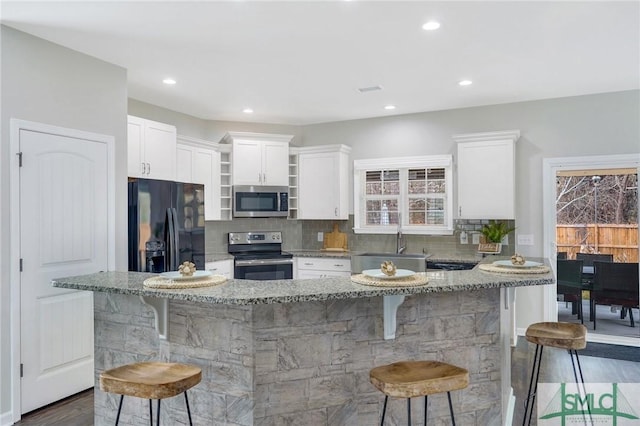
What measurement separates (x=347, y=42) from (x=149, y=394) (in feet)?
8.93

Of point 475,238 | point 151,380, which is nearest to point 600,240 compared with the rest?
point 475,238

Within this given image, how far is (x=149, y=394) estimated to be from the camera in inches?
74.7

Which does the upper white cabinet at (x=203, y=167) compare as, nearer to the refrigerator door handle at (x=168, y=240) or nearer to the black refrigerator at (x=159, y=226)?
the black refrigerator at (x=159, y=226)

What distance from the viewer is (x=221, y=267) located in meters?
5.27

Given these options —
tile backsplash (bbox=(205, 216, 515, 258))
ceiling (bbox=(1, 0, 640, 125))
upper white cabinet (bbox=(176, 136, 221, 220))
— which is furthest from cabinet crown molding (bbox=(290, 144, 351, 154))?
upper white cabinet (bbox=(176, 136, 221, 220))

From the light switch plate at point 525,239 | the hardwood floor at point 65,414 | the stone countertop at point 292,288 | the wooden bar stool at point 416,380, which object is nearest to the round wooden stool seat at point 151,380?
the stone countertop at point 292,288

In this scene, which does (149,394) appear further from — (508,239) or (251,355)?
(508,239)

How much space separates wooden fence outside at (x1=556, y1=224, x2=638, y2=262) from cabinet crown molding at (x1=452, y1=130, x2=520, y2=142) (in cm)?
123

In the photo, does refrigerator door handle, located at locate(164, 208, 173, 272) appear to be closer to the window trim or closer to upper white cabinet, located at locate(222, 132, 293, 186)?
upper white cabinet, located at locate(222, 132, 293, 186)

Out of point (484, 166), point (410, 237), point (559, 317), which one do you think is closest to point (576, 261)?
point (559, 317)

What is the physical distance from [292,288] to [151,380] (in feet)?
2.50

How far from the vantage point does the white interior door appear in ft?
10.4

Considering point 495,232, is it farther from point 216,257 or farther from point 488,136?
point 216,257

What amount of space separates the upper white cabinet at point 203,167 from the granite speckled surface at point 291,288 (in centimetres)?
264
